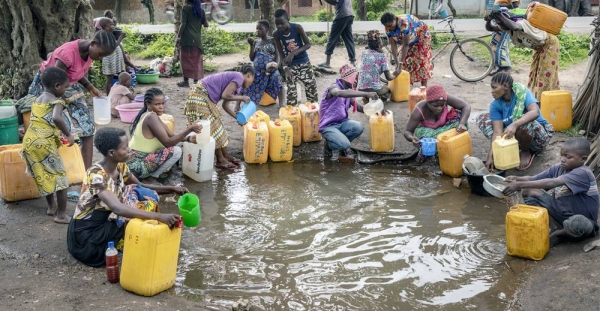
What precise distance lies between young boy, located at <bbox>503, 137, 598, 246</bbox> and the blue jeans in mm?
2644

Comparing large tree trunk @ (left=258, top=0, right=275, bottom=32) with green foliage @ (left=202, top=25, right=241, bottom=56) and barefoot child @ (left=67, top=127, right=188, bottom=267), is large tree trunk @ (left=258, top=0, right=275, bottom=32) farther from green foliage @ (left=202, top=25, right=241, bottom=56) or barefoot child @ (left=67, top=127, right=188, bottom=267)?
barefoot child @ (left=67, top=127, right=188, bottom=267)

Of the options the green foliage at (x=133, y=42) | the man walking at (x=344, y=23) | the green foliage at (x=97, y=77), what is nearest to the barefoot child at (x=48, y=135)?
the green foliage at (x=97, y=77)

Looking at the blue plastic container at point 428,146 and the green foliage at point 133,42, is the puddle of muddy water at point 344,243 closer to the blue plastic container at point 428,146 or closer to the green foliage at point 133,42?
the blue plastic container at point 428,146

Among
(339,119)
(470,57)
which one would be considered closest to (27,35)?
(339,119)

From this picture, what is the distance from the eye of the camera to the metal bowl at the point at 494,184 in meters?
5.22

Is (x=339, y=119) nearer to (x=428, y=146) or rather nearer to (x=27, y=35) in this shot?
(x=428, y=146)

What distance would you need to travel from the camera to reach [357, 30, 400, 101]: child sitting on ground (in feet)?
27.6

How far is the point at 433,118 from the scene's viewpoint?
6977 millimetres

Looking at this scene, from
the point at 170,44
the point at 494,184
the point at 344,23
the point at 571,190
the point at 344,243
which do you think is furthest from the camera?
the point at 170,44

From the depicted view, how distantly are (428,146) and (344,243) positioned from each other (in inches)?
84.8

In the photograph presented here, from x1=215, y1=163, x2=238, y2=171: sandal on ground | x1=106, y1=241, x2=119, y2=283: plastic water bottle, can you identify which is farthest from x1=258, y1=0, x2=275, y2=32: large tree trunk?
x1=106, y1=241, x2=119, y2=283: plastic water bottle

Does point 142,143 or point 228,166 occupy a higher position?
point 142,143

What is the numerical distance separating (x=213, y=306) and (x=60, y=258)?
139 centimetres

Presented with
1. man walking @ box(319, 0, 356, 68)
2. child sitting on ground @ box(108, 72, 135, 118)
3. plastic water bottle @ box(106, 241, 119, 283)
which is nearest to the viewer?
plastic water bottle @ box(106, 241, 119, 283)
